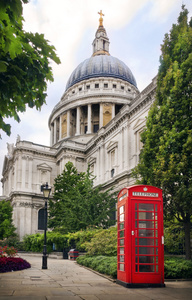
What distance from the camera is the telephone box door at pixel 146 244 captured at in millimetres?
11062

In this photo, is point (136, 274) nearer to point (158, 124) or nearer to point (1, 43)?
point (1, 43)

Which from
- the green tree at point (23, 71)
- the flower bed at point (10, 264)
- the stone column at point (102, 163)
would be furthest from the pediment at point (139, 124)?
the green tree at point (23, 71)

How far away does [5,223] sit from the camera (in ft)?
159

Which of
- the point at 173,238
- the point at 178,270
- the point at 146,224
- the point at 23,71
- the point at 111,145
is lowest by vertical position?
the point at 178,270

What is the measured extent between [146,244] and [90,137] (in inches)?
2085

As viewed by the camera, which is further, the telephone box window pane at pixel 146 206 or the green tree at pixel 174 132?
the green tree at pixel 174 132

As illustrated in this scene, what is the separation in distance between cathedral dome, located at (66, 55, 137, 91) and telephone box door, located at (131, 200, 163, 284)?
213ft

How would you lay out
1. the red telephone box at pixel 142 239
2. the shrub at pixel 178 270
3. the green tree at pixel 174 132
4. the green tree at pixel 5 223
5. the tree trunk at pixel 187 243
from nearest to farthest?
the red telephone box at pixel 142 239 < the shrub at pixel 178 270 < the tree trunk at pixel 187 243 < the green tree at pixel 174 132 < the green tree at pixel 5 223

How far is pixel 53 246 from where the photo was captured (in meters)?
32.3

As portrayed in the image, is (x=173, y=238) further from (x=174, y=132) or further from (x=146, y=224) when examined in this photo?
(x=146, y=224)

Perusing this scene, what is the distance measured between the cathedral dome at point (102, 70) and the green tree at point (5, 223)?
3490cm

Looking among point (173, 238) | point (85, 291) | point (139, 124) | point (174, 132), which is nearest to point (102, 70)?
point (139, 124)

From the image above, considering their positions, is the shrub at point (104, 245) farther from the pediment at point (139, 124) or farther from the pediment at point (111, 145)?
the pediment at point (111, 145)

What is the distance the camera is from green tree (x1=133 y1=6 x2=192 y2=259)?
16.3 meters
